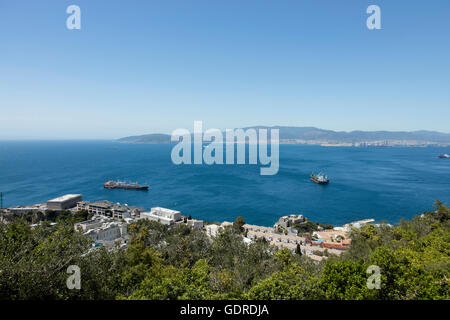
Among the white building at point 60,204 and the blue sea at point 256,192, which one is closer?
the white building at point 60,204

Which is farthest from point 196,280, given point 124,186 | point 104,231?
point 124,186

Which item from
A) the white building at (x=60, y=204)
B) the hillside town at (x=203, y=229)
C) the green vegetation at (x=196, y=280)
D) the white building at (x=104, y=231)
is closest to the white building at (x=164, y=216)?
the hillside town at (x=203, y=229)

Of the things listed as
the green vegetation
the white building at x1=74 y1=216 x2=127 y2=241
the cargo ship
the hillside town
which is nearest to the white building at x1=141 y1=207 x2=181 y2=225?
the hillside town

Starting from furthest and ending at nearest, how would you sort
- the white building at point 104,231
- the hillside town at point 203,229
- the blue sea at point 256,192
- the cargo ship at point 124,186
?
the cargo ship at point 124,186, the blue sea at point 256,192, the white building at point 104,231, the hillside town at point 203,229

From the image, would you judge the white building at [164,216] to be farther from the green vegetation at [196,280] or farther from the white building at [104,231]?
the green vegetation at [196,280]

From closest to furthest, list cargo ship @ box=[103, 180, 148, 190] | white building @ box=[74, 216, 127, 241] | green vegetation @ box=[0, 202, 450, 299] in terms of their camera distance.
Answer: green vegetation @ box=[0, 202, 450, 299], white building @ box=[74, 216, 127, 241], cargo ship @ box=[103, 180, 148, 190]

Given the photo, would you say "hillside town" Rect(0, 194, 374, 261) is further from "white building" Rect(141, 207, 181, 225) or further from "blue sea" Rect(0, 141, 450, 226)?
"blue sea" Rect(0, 141, 450, 226)

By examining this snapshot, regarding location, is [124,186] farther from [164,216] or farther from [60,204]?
[164,216]
